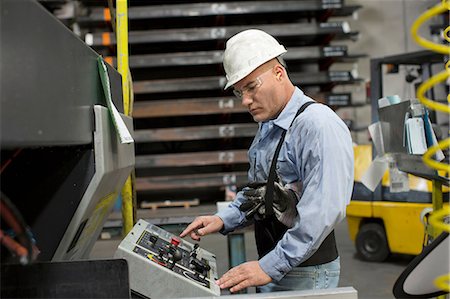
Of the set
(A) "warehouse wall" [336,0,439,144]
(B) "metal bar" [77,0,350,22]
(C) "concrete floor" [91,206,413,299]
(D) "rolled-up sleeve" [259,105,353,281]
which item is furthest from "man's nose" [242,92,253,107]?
(A) "warehouse wall" [336,0,439,144]

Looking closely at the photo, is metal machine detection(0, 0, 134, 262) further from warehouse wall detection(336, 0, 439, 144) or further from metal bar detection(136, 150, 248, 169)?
warehouse wall detection(336, 0, 439, 144)

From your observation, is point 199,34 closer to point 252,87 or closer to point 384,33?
point 384,33

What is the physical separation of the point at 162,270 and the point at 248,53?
747 mm

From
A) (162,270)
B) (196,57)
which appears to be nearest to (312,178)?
(162,270)

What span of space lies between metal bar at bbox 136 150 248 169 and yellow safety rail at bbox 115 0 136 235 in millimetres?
3659

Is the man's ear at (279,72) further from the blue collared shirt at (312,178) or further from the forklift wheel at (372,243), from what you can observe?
the forklift wheel at (372,243)

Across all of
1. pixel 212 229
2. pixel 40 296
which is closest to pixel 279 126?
pixel 212 229

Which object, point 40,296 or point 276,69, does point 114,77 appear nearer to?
point 276,69

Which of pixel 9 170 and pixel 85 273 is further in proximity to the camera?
pixel 9 170

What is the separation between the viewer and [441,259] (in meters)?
1.02

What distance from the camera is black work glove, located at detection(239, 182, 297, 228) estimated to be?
5.53ft

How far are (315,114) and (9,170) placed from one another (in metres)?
0.93

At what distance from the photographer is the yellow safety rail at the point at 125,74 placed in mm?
2205

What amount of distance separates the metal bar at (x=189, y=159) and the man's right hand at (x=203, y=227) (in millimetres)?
4135
